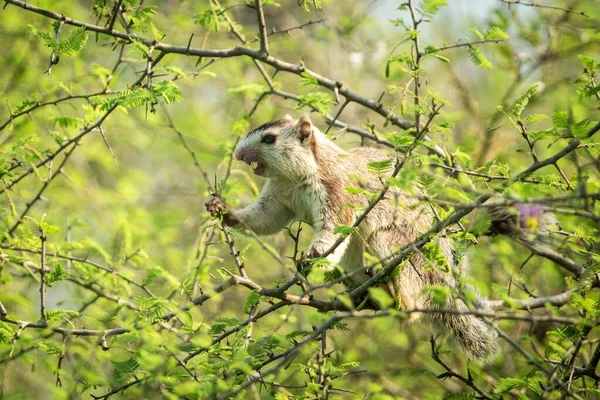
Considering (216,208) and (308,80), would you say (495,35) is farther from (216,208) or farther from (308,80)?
(216,208)

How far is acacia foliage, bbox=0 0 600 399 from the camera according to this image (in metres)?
3.99

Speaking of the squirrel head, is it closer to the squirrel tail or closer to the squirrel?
the squirrel

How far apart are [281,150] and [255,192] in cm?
45

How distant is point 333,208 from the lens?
609 centimetres

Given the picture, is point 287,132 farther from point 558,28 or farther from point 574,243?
point 558,28

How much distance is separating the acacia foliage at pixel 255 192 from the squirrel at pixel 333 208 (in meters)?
0.30

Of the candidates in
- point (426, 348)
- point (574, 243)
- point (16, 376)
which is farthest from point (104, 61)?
point (574, 243)

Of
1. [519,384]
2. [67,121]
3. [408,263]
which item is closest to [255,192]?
[408,263]

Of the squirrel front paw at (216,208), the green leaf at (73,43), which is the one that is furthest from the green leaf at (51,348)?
the green leaf at (73,43)

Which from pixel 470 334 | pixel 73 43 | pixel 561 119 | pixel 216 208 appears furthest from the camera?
pixel 470 334

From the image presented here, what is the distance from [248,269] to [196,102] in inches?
196

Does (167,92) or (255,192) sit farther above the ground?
(255,192)

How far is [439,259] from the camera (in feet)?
14.3

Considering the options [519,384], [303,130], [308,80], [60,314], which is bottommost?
[519,384]
